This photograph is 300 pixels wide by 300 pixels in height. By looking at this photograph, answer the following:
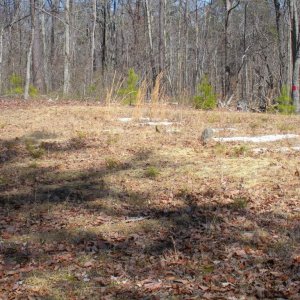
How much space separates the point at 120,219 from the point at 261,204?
51.8 inches

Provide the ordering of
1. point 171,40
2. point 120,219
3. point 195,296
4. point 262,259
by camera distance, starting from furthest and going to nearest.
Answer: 1. point 171,40
2. point 120,219
3. point 262,259
4. point 195,296

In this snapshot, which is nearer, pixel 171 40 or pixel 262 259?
pixel 262 259

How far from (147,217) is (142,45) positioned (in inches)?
760

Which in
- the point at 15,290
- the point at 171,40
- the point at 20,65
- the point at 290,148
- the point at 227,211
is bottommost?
the point at 15,290

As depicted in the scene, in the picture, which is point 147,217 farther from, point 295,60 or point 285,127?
point 295,60

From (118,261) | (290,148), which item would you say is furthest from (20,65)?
(118,261)

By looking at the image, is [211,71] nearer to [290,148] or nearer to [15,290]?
[290,148]

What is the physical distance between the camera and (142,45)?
73.6 feet

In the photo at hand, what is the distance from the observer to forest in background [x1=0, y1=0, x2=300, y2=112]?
16797 millimetres

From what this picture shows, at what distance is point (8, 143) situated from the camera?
22.1 ft

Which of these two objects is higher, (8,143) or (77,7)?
(77,7)

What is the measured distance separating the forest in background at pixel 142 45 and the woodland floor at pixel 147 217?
7.56 m

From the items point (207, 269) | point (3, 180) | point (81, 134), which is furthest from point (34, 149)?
point (207, 269)

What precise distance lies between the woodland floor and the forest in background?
24.8ft
